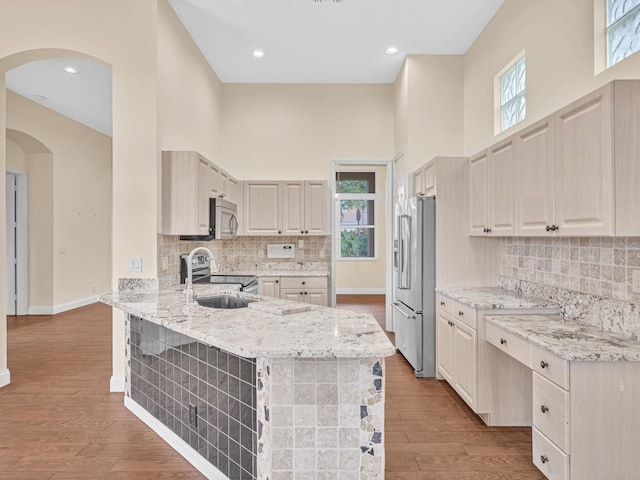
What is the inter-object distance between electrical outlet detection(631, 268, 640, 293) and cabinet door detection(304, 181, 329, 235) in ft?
12.0

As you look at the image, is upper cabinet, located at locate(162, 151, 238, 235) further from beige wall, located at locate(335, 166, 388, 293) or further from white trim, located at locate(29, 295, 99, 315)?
beige wall, located at locate(335, 166, 388, 293)

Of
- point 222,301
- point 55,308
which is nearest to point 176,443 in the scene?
point 222,301

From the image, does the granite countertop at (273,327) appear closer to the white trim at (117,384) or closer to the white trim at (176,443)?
the white trim at (176,443)

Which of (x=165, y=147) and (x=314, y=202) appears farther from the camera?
(x=314, y=202)

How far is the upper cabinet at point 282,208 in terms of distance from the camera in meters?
5.35

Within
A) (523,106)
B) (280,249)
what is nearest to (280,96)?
(280,249)

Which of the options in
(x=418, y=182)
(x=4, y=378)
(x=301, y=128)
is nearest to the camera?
(x=4, y=378)

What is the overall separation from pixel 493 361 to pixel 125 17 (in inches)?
162

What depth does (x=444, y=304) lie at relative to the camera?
355 centimetres

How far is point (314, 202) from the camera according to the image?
5.38m

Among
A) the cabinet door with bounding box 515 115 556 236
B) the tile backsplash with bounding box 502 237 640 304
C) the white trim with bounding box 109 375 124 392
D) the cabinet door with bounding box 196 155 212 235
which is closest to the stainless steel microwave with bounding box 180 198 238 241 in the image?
the cabinet door with bounding box 196 155 212 235

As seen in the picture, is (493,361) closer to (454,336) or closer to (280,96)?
(454,336)

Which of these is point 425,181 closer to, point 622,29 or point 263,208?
point 622,29

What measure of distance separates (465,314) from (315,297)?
7.67 ft
